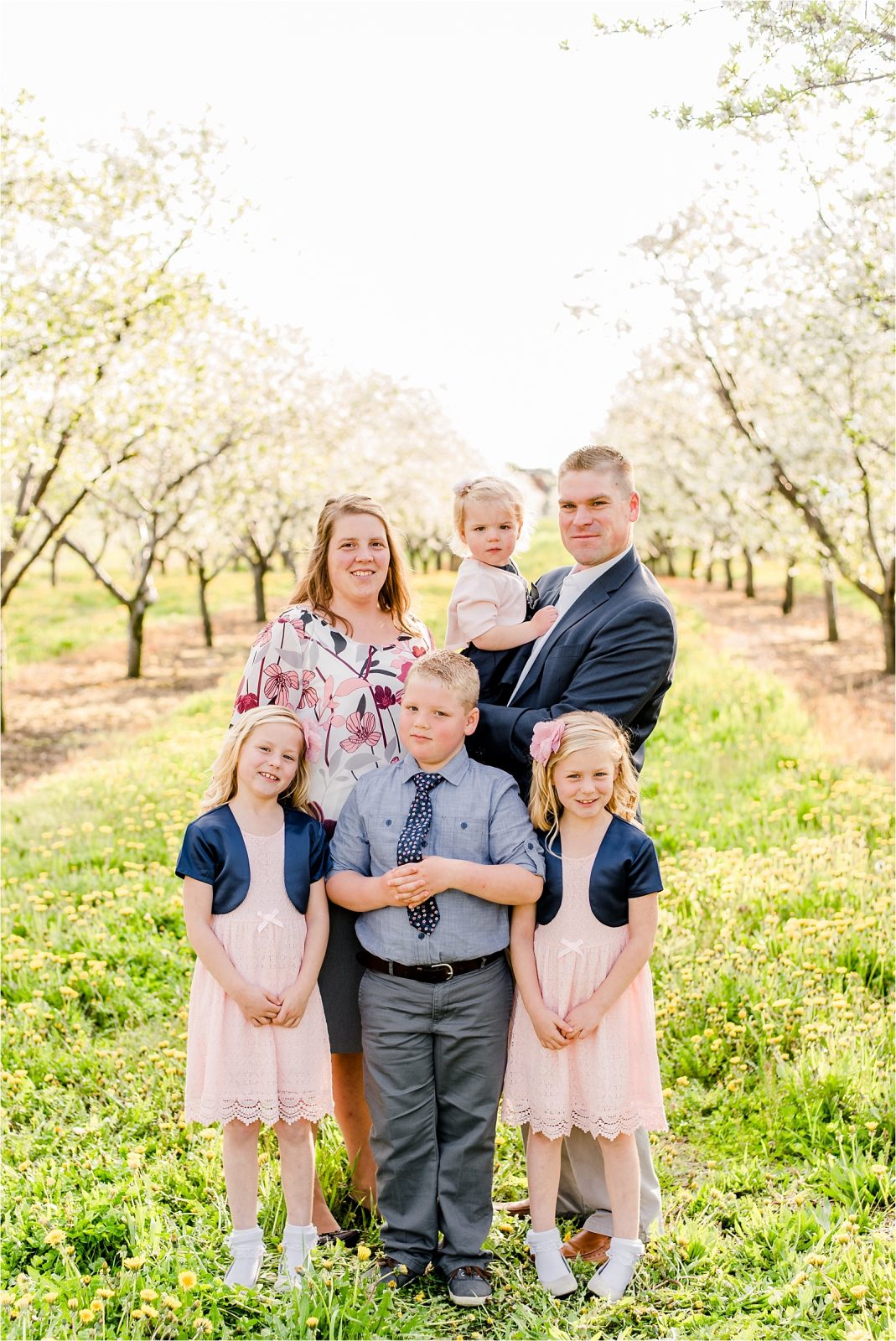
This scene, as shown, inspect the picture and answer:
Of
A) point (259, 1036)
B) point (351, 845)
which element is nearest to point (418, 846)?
point (351, 845)

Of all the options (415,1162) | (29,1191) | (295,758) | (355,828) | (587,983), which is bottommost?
(29,1191)

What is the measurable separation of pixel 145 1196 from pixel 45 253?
12.0 meters

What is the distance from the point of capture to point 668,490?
107 ft

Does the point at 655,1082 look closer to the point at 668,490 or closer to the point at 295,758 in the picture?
the point at 295,758

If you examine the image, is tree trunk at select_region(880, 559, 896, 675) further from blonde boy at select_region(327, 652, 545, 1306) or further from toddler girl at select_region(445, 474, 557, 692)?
blonde boy at select_region(327, 652, 545, 1306)

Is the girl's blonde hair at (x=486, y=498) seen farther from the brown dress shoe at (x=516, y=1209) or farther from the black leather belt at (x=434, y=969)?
the brown dress shoe at (x=516, y=1209)

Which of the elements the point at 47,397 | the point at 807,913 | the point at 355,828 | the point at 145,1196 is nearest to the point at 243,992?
the point at 355,828

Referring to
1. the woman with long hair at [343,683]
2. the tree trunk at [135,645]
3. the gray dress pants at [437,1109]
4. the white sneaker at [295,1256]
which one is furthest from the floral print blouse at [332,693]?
the tree trunk at [135,645]

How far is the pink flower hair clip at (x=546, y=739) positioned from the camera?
10.8 feet

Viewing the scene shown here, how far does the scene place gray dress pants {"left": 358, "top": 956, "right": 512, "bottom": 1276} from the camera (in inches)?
132

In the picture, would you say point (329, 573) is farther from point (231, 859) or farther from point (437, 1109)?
point (437, 1109)

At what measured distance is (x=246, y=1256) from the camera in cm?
337

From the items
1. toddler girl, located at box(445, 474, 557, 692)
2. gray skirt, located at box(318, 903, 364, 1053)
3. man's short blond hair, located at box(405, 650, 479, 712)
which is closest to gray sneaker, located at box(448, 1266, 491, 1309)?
gray skirt, located at box(318, 903, 364, 1053)

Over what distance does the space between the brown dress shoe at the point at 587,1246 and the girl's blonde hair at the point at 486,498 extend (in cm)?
238
